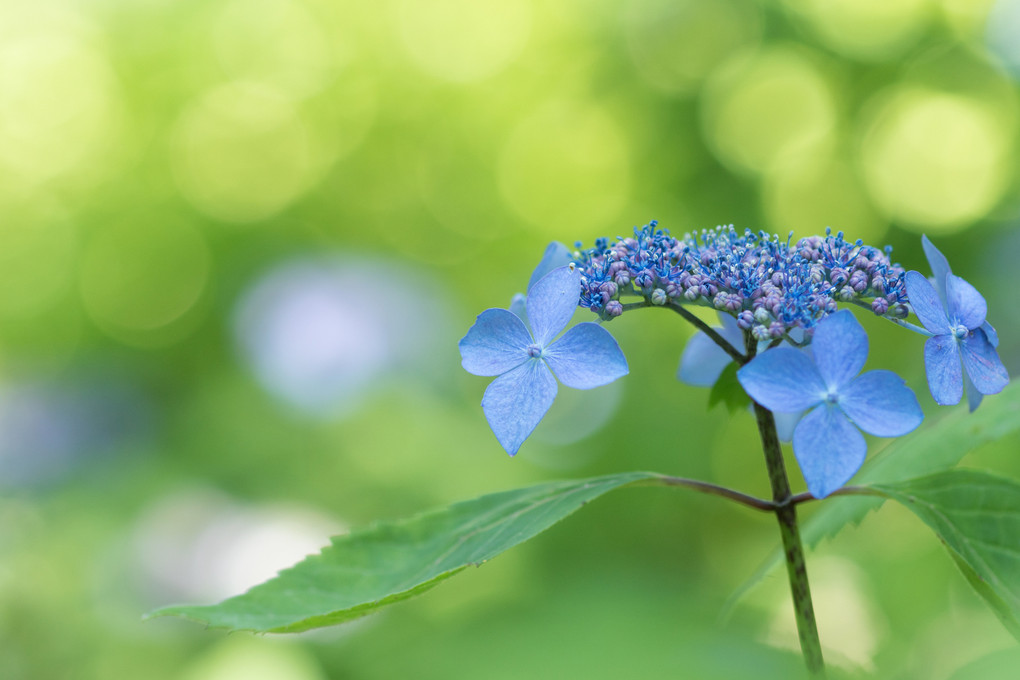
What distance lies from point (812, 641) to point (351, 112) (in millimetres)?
2564

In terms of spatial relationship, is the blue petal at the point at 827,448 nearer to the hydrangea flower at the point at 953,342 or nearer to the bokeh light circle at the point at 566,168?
the hydrangea flower at the point at 953,342

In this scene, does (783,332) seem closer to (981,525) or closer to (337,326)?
(981,525)

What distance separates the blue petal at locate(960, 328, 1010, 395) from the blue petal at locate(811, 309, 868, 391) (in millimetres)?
102

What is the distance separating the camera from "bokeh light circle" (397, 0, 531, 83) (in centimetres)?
268

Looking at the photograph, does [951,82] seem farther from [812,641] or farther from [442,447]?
[812,641]

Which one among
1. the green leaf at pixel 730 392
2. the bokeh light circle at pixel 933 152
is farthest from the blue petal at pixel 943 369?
the bokeh light circle at pixel 933 152

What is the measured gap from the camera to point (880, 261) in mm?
466

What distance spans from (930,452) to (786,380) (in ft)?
0.93

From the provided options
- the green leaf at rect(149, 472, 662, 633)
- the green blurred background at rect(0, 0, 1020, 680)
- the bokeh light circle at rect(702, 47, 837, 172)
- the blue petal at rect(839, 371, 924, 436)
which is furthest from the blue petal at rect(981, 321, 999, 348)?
the bokeh light circle at rect(702, 47, 837, 172)

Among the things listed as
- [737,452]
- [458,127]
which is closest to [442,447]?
[737,452]

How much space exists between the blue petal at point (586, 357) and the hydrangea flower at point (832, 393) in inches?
2.6

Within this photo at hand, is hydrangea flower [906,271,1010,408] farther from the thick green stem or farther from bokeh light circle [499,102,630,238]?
bokeh light circle [499,102,630,238]

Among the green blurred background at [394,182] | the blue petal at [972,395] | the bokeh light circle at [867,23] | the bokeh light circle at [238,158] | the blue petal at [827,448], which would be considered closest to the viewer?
the blue petal at [827,448]

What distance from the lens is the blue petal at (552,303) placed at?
0.43 meters
